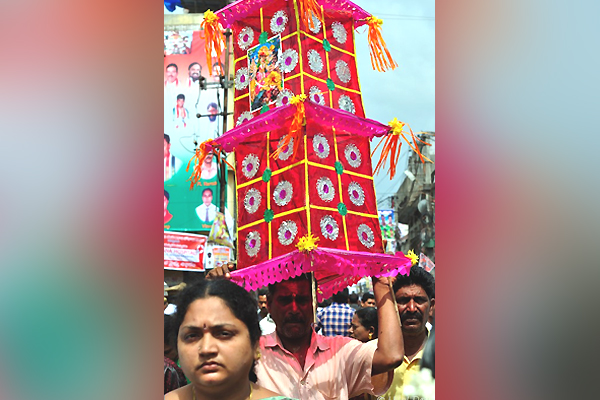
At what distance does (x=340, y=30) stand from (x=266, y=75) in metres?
0.52

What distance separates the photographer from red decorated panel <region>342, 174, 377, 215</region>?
3170 millimetres

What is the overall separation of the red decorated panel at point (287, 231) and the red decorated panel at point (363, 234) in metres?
0.26

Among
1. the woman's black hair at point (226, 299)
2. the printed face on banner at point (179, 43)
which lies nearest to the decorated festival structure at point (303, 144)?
the woman's black hair at point (226, 299)

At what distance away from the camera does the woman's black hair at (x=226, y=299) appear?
1996 millimetres

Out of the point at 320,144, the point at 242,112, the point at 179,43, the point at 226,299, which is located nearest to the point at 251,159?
the point at 242,112

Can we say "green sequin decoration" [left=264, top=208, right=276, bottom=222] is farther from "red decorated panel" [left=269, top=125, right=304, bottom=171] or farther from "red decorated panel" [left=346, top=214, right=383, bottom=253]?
"red decorated panel" [left=346, top=214, right=383, bottom=253]

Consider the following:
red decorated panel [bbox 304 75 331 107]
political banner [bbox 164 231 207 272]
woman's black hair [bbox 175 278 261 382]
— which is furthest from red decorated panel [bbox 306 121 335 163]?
political banner [bbox 164 231 207 272]

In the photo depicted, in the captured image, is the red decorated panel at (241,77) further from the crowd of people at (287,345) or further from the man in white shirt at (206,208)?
the man in white shirt at (206,208)
